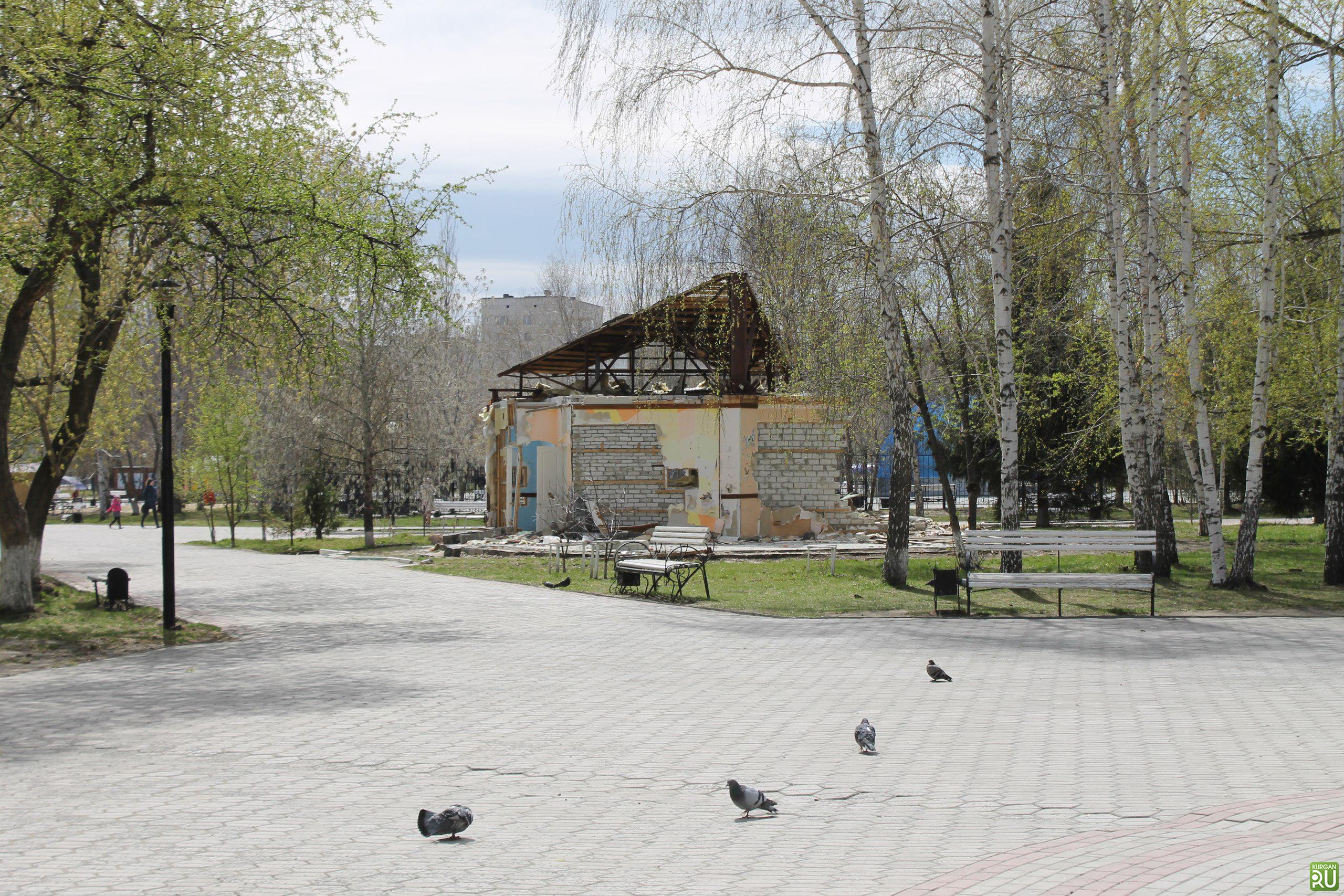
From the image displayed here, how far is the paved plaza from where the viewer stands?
4.76 metres

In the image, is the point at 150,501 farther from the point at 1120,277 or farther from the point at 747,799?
the point at 747,799

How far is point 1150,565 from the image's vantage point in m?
16.7

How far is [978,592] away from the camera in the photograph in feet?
52.9

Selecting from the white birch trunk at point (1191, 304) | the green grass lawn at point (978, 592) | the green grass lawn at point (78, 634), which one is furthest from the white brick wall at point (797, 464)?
the green grass lawn at point (78, 634)

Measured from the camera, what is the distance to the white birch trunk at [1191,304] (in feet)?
47.9

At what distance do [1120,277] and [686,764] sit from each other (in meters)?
11.6

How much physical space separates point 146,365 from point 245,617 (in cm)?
613

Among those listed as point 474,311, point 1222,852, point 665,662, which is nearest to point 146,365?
point 665,662

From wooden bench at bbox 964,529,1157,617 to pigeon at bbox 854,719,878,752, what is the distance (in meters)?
6.95

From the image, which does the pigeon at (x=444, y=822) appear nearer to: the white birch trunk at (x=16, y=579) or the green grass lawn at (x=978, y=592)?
the green grass lawn at (x=978, y=592)

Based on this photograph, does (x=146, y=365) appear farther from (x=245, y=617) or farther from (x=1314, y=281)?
(x=1314, y=281)

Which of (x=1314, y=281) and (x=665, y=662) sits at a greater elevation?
(x=1314, y=281)

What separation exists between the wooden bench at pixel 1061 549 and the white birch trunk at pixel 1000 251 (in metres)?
0.58

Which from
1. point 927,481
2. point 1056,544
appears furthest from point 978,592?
point 927,481
